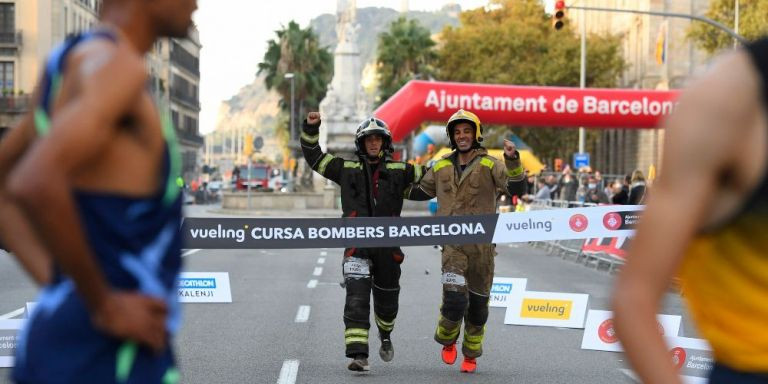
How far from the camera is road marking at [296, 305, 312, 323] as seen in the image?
13961 millimetres

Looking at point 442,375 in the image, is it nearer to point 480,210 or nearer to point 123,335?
point 480,210

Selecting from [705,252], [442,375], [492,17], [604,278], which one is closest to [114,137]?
[705,252]

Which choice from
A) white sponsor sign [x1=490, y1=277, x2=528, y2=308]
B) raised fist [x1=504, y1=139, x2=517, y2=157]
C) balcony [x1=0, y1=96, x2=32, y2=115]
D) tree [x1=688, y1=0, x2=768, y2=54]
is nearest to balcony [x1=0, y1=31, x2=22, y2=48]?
balcony [x1=0, y1=96, x2=32, y2=115]

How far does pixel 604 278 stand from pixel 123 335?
19.8 metres

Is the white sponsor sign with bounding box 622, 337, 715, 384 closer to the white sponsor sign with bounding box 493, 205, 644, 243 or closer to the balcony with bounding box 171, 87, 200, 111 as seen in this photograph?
the white sponsor sign with bounding box 493, 205, 644, 243

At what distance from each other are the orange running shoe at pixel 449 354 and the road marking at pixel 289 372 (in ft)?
3.49

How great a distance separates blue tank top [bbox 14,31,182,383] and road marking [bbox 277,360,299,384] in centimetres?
647

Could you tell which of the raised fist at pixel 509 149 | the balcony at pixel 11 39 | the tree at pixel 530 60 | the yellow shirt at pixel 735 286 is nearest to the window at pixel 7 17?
the balcony at pixel 11 39

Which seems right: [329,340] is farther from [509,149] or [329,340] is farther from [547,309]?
[509,149]

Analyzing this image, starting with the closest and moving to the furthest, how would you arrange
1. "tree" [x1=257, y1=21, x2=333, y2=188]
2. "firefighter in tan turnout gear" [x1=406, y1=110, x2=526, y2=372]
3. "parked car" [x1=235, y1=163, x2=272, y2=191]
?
1. "firefighter in tan turnout gear" [x1=406, y1=110, x2=526, y2=372]
2. "parked car" [x1=235, y1=163, x2=272, y2=191]
3. "tree" [x1=257, y1=21, x2=333, y2=188]

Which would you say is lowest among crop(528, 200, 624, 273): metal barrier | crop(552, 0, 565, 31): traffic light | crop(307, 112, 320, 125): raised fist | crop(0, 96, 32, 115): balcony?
crop(528, 200, 624, 273): metal barrier

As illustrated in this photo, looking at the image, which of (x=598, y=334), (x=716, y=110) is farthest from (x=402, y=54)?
(x=716, y=110)

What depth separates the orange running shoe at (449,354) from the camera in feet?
34.2

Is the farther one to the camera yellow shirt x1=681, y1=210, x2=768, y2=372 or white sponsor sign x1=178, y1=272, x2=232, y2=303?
white sponsor sign x1=178, y1=272, x2=232, y2=303
